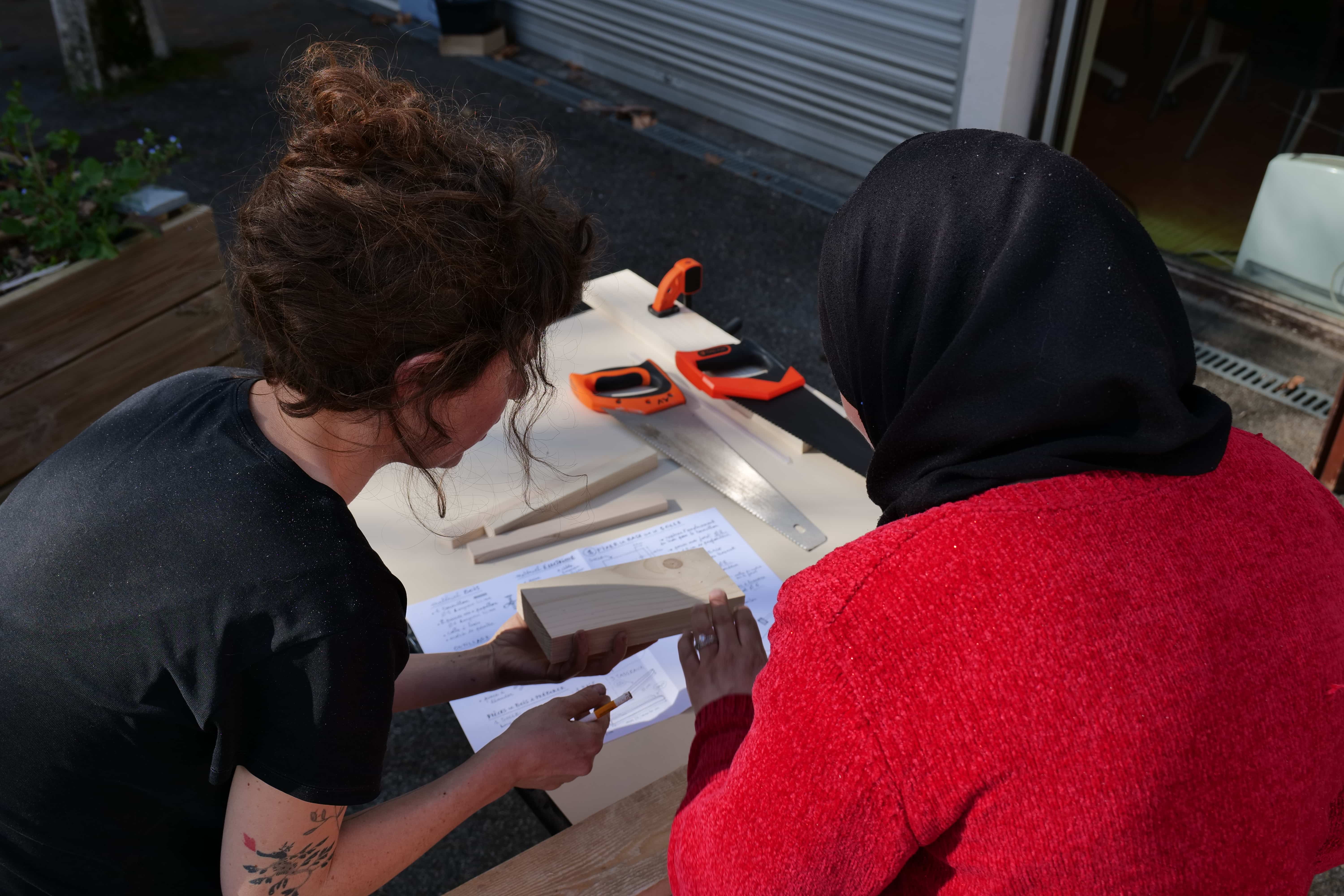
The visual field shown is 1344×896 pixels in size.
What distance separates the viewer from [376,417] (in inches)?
47.7

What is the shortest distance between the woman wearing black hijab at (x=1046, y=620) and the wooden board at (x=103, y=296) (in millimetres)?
2599

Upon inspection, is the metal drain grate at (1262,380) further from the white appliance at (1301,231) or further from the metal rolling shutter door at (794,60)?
the metal rolling shutter door at (794,60)

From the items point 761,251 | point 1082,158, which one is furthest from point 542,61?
point 1082,158

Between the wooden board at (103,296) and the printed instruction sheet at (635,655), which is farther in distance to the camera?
the wooden board at (103,296)

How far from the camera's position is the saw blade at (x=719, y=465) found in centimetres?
185

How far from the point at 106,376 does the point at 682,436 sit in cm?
201

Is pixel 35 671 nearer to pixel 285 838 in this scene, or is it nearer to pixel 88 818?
pixel 88 818

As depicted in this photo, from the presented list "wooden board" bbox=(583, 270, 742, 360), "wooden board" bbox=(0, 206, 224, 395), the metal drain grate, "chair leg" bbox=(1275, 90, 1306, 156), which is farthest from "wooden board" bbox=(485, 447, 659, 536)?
"chair leg" bbox=(1275, 90, 1306, 156)

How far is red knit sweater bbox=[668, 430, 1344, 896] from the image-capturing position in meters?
0.88

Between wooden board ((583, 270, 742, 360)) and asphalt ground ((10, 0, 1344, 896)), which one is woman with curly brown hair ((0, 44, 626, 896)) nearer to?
asphalt ground ((10, 0, 1344, 896))

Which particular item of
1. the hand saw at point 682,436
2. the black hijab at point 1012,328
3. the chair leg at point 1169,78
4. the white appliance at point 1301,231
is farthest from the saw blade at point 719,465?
the chair leg at point 1169,78

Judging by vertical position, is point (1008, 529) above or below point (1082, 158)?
above

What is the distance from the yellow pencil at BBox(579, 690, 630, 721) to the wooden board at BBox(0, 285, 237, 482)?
6.33 ft

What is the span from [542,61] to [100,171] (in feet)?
16.3
